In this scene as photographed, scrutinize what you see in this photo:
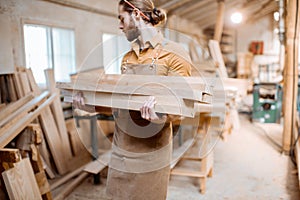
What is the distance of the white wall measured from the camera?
2844mm

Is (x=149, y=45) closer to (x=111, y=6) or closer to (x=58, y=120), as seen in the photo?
(x=58, y=120)

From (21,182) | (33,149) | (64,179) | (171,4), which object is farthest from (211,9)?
(21,182)

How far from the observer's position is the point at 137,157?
1.52 metres

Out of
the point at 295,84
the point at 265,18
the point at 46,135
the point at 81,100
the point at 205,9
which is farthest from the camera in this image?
the point at 265,18

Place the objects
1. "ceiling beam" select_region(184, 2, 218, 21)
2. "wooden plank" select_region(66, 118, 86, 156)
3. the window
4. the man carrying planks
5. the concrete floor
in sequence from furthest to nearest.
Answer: "ceiling beam" select_region(184, 2, 218, 21) < "wooden plank" select_region(66, 118, 86, 156) < the window < the concrete floor < the man carrying planks

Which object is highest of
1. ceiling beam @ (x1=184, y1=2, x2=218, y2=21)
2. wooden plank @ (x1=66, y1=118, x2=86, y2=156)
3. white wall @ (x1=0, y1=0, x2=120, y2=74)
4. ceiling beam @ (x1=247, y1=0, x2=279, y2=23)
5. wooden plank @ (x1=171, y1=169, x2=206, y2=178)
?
ceiling beam @ (x1=247, y1=0, x2=279, y2=23)

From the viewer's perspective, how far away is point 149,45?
1.47 meters

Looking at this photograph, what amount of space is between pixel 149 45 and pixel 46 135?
1957 millimetres

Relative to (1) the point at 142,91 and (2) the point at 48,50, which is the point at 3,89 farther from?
(1) the point at 142,91

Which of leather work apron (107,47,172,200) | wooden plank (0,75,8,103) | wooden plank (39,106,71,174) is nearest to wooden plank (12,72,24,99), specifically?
wooden plank (0,75,8,103)

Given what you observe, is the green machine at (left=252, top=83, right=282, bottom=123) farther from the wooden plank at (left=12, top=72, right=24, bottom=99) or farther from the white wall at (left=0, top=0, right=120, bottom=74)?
the wooden plank at (left=12, top=72, right=24, bottom=99)

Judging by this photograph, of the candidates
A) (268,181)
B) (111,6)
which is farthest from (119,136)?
(111,6)

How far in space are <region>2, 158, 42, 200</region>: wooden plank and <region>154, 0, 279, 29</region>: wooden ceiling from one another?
401 cm

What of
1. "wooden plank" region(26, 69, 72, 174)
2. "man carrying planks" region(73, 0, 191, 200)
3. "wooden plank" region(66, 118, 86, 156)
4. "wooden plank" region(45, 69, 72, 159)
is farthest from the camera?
"wooden plank" region(66, 118, 86, 156)
